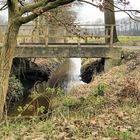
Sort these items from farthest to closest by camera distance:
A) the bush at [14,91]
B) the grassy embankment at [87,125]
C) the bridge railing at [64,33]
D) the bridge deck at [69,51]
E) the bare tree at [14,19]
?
the bridge deck at [69,51] < the bush at [14,91] < the bridge railing at [64,33] < the bare tree at [14,19] < the grassy embankment at [87,125]

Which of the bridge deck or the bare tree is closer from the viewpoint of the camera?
the bare tree

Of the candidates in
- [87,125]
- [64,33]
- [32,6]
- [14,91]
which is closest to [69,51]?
[64,33]

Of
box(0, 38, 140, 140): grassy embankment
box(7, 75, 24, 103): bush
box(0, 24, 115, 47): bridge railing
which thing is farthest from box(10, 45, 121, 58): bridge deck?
box(0, 38, 140, 140): grassy embankment

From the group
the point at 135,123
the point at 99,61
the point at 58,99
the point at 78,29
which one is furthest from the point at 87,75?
the point at 135,123

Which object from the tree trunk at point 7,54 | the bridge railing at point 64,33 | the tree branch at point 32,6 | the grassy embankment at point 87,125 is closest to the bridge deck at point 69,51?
the bridge railing at point 64,33

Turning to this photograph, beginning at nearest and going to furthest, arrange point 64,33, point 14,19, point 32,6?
point 32,6
point 14,19
point 64,33

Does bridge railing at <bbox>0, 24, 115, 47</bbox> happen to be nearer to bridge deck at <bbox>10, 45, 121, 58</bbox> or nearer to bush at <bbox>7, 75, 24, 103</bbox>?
bridge deck at <bbox>10, 45, 121, 58</bbox>

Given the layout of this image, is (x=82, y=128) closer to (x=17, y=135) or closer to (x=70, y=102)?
(x=17, y=135)

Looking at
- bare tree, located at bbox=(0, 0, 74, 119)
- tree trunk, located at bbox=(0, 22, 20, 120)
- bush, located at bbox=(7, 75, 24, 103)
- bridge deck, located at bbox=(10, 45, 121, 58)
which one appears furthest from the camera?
bridge deck, located at bbox=(10, 45, 121, 58)

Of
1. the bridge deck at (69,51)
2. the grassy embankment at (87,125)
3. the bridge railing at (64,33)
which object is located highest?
the bridge railing at (64,33)

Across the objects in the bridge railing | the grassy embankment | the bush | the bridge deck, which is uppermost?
the bridge railing

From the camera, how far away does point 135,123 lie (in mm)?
8141

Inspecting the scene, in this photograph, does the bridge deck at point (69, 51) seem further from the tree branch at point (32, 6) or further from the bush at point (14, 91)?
the tree branch at point (32, 6)

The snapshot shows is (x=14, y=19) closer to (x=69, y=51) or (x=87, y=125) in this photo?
(x=87, y=125)
